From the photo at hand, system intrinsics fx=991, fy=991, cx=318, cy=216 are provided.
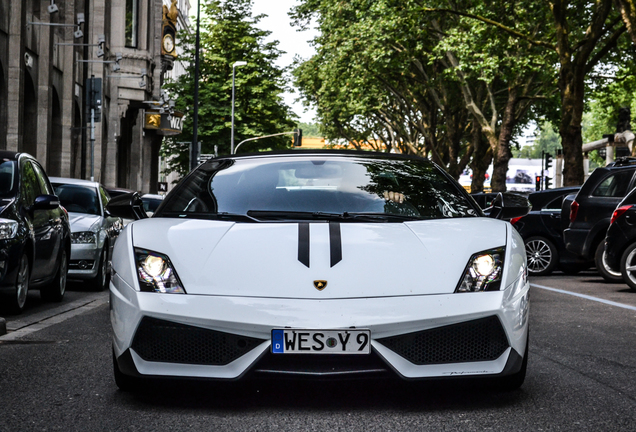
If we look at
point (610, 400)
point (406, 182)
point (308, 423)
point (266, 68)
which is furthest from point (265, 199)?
point (266, 68)

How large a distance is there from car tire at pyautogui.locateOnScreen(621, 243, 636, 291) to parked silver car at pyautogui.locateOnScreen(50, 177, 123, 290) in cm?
693

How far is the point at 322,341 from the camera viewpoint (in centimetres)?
449

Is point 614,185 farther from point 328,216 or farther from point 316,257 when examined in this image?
point 316,257

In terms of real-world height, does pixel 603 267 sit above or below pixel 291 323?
below

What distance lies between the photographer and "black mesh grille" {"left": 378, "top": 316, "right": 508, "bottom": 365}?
4574mm

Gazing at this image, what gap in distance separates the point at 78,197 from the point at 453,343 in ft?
34.5

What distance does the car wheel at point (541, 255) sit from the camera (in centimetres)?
1697

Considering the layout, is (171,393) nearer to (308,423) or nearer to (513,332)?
(308,423)

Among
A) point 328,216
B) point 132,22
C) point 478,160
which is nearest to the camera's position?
point 328,216

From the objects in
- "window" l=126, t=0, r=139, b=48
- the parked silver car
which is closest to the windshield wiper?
the parked silver car

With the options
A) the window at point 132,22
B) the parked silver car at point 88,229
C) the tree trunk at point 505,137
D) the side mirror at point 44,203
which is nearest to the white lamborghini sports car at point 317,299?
the side mirror at point 44,203

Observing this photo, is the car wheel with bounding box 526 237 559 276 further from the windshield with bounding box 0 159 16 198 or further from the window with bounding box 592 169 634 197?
the windshield with bounding box 0 159 16 198

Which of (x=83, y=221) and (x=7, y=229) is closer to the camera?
(x=7, y=229)

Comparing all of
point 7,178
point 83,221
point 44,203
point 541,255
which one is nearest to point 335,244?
point 44,203
